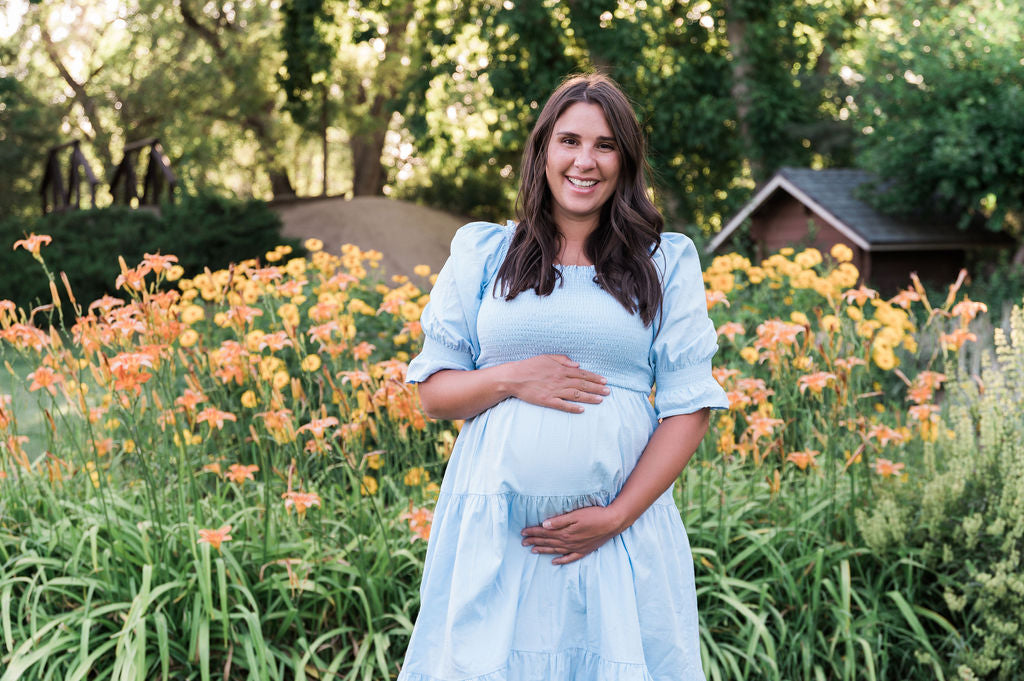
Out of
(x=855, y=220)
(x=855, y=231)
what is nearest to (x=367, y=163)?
(x=855, y=220)

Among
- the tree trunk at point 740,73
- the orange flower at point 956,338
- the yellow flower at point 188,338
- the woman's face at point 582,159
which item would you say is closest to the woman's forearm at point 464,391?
the woman's face at point 582,159

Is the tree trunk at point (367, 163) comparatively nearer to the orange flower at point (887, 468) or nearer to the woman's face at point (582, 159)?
the orange flower at point (887, 468)

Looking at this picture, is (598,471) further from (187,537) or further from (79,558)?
(79,558)

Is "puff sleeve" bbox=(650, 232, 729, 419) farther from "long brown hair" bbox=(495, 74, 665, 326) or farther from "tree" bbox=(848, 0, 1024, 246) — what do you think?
"tree" bbox=(848, 0, 1024, 246)

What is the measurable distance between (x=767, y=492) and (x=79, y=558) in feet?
8.58

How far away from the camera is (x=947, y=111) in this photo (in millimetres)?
13500

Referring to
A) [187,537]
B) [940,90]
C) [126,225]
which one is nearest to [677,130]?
[940,90]

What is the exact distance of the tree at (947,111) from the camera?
511 inches

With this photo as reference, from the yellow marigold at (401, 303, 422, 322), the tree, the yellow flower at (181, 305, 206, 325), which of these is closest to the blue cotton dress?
the yellow marigold at (401, 303, 422, 322)

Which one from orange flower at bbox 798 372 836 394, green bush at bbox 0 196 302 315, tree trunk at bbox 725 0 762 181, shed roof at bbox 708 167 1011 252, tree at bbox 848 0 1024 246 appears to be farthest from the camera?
tree trunk at bbox 725 0 762 181

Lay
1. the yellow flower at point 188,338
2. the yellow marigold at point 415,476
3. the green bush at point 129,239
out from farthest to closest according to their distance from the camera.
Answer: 1. the green bush at point 129,239
2. the yellow flower at point 188,338
3. the yellow marigold at point 415,476

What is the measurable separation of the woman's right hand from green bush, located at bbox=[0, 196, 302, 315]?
1133cm

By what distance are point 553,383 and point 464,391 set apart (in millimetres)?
199

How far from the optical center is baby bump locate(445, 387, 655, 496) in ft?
6.44
